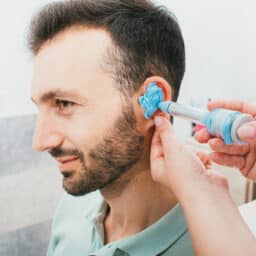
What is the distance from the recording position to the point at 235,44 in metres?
2.10

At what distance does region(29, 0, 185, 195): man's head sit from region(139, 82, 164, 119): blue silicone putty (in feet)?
0.08

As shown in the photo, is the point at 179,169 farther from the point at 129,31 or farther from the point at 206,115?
the point at 129,31

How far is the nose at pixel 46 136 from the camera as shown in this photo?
0.86 m

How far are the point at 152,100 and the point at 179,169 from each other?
19cm

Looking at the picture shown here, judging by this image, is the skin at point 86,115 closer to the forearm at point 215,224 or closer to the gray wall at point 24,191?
the forearm at point 215,224

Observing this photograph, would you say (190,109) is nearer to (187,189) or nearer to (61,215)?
(187,189)

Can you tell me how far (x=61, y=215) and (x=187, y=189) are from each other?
0.63m

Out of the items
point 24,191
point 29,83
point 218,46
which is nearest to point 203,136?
point 29,83

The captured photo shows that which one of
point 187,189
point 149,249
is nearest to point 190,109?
point 187,189

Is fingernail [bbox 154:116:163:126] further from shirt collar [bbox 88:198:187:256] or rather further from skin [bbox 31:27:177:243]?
shirt collar [bbox 88:198:187:256]

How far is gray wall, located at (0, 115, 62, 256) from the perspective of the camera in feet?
5.12

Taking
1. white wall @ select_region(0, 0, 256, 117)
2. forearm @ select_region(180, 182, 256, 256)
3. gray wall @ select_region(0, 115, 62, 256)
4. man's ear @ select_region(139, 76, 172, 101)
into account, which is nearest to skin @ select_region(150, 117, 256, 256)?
forearm @ select_region(180, 182, 256, 256)

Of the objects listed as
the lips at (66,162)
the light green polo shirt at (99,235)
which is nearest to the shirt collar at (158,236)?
the light green polo shirt at (99,235)

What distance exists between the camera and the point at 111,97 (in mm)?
857
